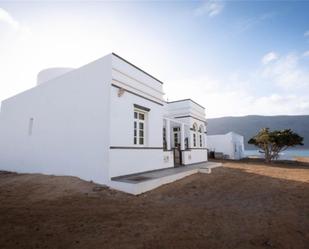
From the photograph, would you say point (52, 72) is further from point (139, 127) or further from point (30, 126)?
point (139, 127)

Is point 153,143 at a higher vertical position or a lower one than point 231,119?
lower

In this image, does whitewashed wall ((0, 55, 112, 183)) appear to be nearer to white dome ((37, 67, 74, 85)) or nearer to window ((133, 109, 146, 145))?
window ((133, 109, 146, 145))

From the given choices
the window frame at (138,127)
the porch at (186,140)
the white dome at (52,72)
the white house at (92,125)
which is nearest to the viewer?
the white house at (92,125)

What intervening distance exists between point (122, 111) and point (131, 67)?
2267mm

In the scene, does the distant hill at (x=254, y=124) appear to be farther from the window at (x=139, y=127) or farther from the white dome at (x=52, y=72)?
the window at (x=139, y=127)

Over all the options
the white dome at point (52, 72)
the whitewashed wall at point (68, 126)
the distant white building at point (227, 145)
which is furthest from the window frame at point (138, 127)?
the distant white building at point (227, 145)

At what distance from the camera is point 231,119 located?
120 metres

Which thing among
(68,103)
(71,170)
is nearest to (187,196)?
(71,170)

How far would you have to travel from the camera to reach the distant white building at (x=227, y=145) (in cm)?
2586

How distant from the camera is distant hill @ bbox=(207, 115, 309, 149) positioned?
106863 millimetres

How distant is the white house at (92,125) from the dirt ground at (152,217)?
53.0 inches

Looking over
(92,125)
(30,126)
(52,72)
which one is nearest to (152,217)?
(92,125)

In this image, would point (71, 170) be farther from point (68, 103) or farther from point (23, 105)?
point (23, 105)

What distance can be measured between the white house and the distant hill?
102706 millimetres
